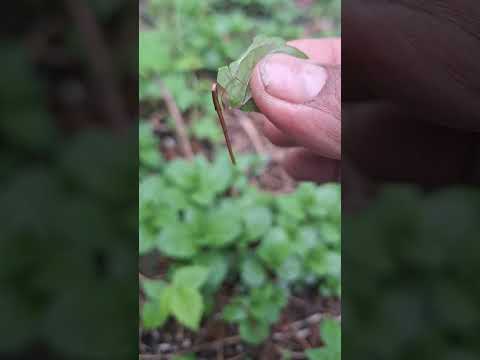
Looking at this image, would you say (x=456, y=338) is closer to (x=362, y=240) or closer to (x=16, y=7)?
(x=362, y=240)

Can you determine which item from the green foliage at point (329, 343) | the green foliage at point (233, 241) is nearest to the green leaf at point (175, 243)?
the green foliage at point (233, 241)

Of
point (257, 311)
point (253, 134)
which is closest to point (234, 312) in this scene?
point (257, 311)

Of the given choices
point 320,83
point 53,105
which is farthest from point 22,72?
point 320,83

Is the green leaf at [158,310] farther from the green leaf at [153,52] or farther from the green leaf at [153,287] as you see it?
the green leaf at [153,52]

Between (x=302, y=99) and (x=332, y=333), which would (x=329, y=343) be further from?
(x=302, y=99)

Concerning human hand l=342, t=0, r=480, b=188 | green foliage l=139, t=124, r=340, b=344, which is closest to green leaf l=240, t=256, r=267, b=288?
green foliage l=139, t=124, r=340, b=344

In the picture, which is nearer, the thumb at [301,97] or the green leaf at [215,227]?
the thumb at [301,97]
